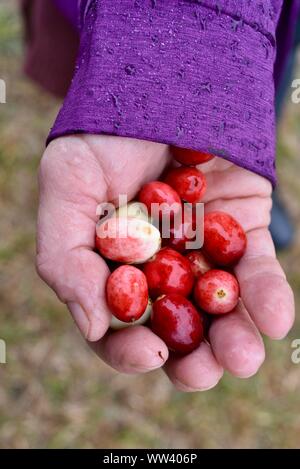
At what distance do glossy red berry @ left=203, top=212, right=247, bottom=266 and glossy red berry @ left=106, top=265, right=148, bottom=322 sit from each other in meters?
0.23

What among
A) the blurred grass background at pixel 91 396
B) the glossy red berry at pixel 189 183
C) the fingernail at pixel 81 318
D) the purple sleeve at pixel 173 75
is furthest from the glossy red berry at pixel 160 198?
the blurred grass background at pixel 91 396

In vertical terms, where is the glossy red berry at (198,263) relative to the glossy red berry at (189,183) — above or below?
below

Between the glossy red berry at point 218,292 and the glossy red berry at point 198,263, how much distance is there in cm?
7

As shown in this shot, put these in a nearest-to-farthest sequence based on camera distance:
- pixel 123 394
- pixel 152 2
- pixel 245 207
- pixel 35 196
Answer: pixel 152 2
pixel 245 207
pixel 123 394
pixel 35 196

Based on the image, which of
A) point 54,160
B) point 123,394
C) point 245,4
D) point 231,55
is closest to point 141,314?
point 54,160

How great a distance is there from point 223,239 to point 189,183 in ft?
0.65

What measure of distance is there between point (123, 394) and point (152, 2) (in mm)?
1412

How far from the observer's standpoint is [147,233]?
146cm

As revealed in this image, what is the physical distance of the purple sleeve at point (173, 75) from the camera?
142 cm

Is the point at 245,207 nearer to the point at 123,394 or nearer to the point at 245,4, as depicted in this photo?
the point at 245,4

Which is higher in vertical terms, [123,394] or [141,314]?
[141,314]

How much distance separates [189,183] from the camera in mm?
1583

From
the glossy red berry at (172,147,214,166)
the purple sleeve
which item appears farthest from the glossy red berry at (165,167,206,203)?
the purple sleeve

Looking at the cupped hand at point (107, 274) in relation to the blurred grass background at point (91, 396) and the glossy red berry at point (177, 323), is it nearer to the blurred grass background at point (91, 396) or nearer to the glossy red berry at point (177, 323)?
the glossy red berry at point (177, 323)
